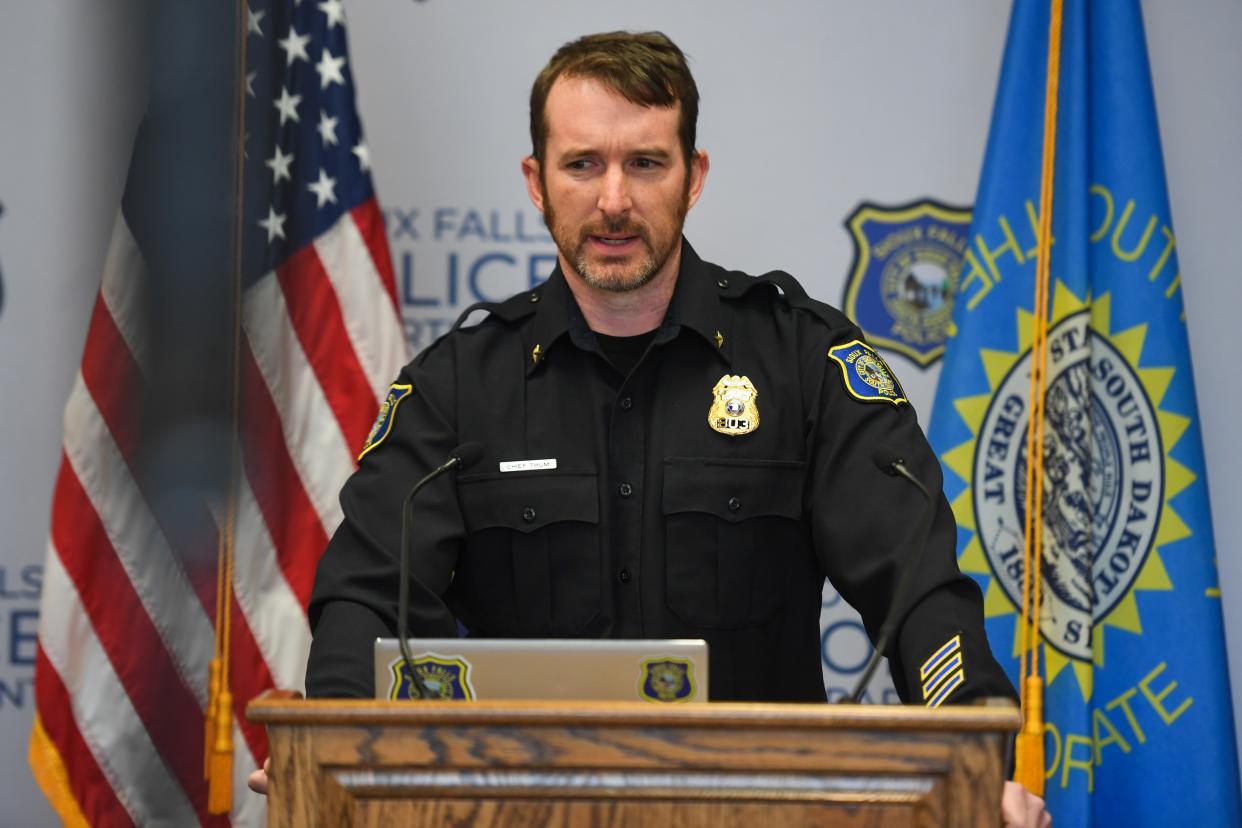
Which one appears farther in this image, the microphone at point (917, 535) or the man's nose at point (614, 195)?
the man's nose at point (614, 195)

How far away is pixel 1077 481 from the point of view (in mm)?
3111

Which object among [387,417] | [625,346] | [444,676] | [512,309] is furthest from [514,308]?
[444,676]

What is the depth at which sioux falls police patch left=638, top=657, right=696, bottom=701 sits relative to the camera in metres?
1.47

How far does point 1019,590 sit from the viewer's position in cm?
315

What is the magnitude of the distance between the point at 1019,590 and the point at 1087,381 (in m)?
0.48

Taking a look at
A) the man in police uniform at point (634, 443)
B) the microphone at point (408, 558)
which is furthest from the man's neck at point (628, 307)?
the microphone at point (408, 558)

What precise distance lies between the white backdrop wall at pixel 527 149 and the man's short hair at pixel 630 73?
1040mm

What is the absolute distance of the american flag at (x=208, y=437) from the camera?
3086 mm

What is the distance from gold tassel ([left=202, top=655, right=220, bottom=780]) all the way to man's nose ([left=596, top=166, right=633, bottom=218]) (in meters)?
1.39

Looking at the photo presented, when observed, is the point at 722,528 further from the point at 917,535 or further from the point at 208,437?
the point at 208,437

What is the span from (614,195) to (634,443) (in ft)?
1.28

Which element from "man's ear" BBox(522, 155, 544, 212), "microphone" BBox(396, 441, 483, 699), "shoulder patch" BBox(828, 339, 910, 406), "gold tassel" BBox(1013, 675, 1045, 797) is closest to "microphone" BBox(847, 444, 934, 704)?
"shoulder patch" BBox(828, 339, 910, 406)

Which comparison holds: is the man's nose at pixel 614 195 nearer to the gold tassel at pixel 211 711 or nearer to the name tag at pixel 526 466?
the name tag at pixel 526 466

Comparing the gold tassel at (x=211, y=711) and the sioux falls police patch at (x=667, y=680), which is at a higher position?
the sioux falls police patch at (x=667, y=680)
